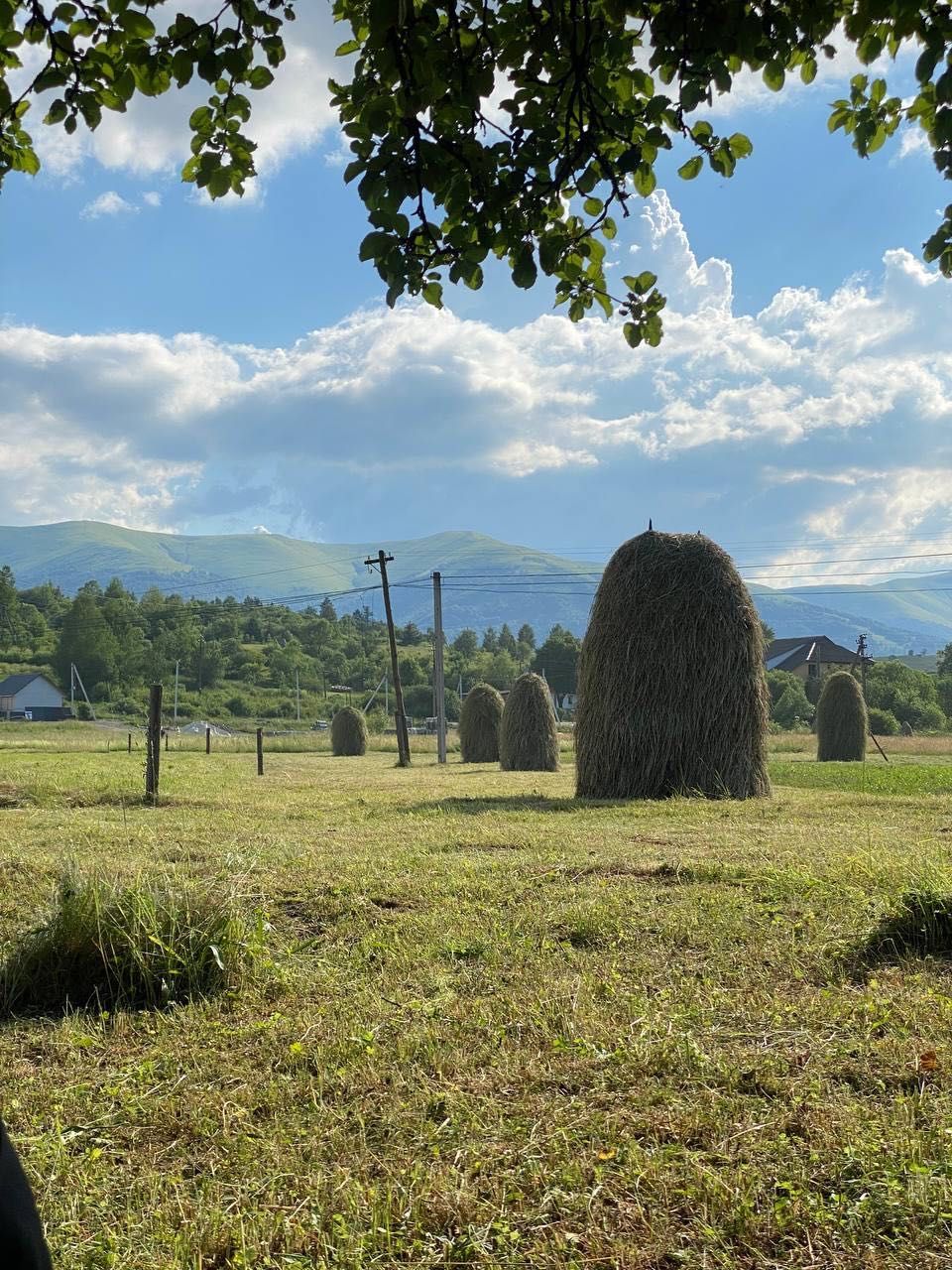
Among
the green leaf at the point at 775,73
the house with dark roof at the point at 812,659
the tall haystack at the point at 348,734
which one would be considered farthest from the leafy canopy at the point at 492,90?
the house with dark roof at the point at 812,659

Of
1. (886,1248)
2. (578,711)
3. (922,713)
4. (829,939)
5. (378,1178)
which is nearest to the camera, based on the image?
(886,1248)

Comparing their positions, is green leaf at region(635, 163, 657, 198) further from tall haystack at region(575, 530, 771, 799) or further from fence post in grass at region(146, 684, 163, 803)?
tall haystack at region(575, 530, 771, 799)

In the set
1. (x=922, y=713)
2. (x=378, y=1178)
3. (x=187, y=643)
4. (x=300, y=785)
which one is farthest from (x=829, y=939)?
(x=187, y=643)

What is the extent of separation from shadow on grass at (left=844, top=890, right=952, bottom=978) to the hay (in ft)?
66.4

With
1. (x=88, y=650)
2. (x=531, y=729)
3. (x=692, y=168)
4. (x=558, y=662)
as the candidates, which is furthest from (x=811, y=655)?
(x=692, y=168)

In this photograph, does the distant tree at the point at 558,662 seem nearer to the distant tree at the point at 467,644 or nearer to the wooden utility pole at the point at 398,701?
the distant tree at the point at 467,644

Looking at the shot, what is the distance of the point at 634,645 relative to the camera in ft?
44.5

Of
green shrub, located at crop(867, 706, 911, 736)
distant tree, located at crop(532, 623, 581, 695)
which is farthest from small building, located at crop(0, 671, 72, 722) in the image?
green shrub, located at crop(867, 706, 911, 736)

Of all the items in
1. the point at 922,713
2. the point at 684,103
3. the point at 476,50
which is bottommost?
the point at 922,713

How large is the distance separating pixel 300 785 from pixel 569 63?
13.8 metres

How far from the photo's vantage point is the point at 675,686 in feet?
44.0

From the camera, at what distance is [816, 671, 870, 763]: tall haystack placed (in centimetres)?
2870

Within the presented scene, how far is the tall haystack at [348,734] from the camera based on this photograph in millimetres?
37531

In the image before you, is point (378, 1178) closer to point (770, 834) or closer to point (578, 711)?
point (770, 834)
